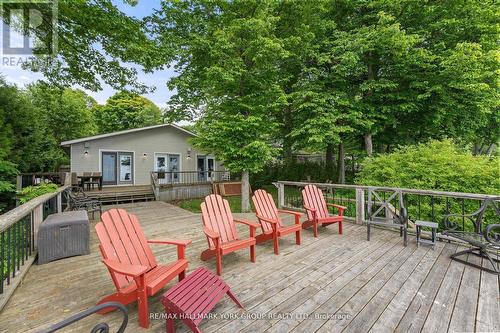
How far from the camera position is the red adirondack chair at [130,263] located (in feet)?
6.64

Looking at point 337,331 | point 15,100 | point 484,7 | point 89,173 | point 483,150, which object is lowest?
point 337,331

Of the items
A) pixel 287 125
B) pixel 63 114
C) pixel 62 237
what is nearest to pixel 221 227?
pixel 62 237

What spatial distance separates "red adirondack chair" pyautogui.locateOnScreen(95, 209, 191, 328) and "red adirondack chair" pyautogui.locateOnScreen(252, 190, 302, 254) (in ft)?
5.00

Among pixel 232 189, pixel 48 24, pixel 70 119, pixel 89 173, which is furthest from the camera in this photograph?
pixel 70 119

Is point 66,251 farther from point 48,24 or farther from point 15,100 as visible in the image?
point 15,100

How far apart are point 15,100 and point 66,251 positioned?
30.7ft

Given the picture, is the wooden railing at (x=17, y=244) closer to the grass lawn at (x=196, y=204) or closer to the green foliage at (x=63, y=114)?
the grass lawn at (x=196, y=204)

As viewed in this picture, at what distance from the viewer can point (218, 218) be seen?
3486mm

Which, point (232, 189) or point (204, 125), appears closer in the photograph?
point (204, 125)

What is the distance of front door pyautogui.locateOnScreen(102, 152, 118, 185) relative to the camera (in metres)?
11.9

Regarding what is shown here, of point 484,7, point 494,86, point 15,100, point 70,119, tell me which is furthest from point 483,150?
point 70,119

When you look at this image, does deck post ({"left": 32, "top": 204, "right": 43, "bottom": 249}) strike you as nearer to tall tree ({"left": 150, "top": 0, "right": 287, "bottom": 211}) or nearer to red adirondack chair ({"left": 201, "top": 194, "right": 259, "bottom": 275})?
red adirondack chair ({"left": 201, "top": 194, "right": 259, "bottom": 275})

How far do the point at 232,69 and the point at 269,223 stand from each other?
523 centimetres

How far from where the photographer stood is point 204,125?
789 centimetres
